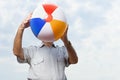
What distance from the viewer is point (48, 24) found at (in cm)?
779

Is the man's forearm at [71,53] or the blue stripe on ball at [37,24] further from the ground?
the blue stripe on ball at [37,24]

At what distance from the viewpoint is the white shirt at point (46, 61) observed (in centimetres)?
798

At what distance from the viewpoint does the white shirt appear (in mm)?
7984

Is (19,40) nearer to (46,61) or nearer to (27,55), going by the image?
(27,55)

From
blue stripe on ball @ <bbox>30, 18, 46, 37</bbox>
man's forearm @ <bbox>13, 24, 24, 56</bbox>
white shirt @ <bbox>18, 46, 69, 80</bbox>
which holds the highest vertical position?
blue stripe on ball @ <bbox>30, 18, 46, 37</bbox>

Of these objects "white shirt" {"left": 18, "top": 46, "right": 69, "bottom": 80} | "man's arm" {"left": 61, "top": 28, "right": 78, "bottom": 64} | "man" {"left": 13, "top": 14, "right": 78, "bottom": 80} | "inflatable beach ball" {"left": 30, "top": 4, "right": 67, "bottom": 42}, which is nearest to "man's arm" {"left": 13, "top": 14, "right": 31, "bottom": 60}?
"man" {"left": 13, "top": 14, "right": 78, "bottom": 80}

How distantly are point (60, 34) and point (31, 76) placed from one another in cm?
75

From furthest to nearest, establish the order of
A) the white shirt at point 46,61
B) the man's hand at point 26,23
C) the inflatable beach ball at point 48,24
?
Result: the man's hand at point 26,23 → the white shirt at point 46,61 → the inflatable beach ball at point 48,24

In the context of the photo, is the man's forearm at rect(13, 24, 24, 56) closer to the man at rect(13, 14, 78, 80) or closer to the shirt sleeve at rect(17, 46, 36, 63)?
the man at rect(13, 14, 78, 80)

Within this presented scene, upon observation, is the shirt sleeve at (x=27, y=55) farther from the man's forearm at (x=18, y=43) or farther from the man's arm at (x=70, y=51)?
the man's arm at (x=70, y=51)

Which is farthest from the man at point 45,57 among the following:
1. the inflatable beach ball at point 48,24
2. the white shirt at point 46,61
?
the inflatable beach ball at point 48,24

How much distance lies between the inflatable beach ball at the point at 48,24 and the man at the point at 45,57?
0.18 m

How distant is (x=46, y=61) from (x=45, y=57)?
63 millimetres

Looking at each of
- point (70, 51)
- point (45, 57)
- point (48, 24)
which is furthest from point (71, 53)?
point (48, 24)
